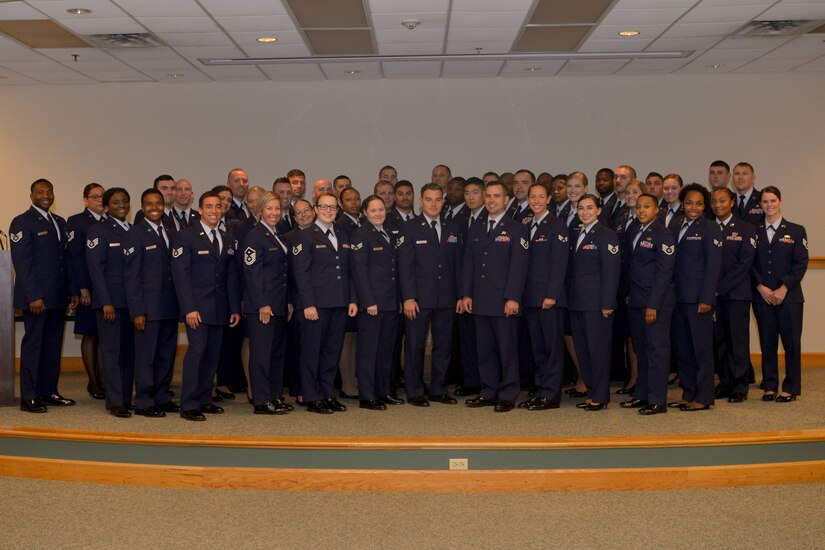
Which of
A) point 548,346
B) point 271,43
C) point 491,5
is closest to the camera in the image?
point 548,346

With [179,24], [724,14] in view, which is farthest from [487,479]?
[179,24]

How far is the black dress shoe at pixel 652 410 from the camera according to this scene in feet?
19.4

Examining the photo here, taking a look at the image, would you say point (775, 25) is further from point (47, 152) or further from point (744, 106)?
point (47, 152)

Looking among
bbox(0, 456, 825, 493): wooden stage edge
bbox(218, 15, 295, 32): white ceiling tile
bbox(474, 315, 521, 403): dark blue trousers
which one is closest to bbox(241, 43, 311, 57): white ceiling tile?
bbox(218, 15, 295, 32): white ceiling tile

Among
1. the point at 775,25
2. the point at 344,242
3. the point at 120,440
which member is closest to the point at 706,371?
the point at 344,242

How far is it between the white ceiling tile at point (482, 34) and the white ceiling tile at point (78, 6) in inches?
108

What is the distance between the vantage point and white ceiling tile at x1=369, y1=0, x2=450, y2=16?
6.48 m

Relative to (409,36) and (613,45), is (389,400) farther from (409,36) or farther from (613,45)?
(613,45)

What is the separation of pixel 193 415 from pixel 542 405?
2.42 meters

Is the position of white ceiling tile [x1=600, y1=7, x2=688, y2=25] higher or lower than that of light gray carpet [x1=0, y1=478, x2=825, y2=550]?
higher

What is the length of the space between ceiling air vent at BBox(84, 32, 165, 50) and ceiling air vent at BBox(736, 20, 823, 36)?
5.14m

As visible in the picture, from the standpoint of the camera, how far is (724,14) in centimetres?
694

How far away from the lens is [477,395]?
6660mm

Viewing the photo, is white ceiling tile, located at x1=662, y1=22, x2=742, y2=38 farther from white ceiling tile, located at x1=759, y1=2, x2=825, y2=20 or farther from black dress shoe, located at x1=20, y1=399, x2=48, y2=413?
black dress shoe, located at x1=20, y1=399, x2=48, y2=413
